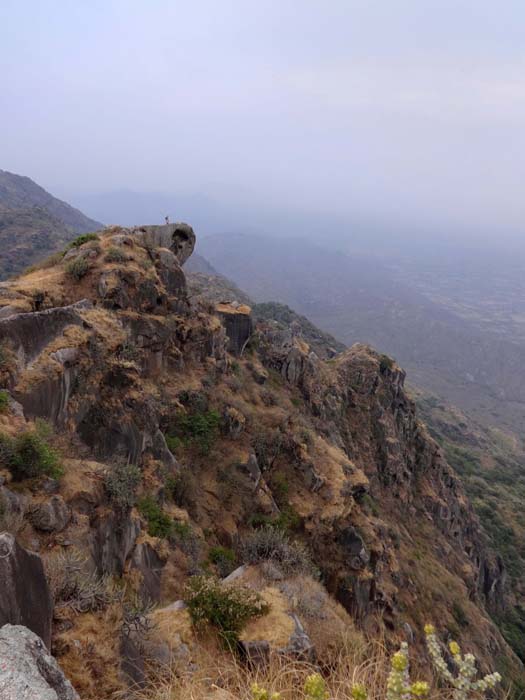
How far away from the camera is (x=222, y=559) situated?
13633 millimetres

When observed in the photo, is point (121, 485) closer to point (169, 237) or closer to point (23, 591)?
point (23, 591)

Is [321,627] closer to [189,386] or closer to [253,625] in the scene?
[253,625]

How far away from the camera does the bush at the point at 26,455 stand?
8641 millimetres

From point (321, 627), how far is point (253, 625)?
1.71 meters

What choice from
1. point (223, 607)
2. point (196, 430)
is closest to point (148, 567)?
point (223, 607)

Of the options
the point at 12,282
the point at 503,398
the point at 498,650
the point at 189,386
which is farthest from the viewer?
the point at 503,398

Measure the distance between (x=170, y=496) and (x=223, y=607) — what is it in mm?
7546

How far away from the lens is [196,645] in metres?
6.92

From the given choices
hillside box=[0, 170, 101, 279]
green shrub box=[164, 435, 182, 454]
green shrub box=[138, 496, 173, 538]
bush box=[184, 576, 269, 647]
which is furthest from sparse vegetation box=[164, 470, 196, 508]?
hillside box=[0, 170, 101, 279]

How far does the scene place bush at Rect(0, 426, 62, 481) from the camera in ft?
28.3

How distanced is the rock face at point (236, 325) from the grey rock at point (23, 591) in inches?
804

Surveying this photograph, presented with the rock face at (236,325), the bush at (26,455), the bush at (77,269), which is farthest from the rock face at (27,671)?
the rock face at (236,325)

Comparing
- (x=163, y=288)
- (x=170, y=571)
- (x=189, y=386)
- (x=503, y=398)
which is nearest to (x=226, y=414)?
(x=189, y=386)

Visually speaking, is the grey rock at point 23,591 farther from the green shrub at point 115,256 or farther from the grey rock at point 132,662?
the green shrub at point 115,256
